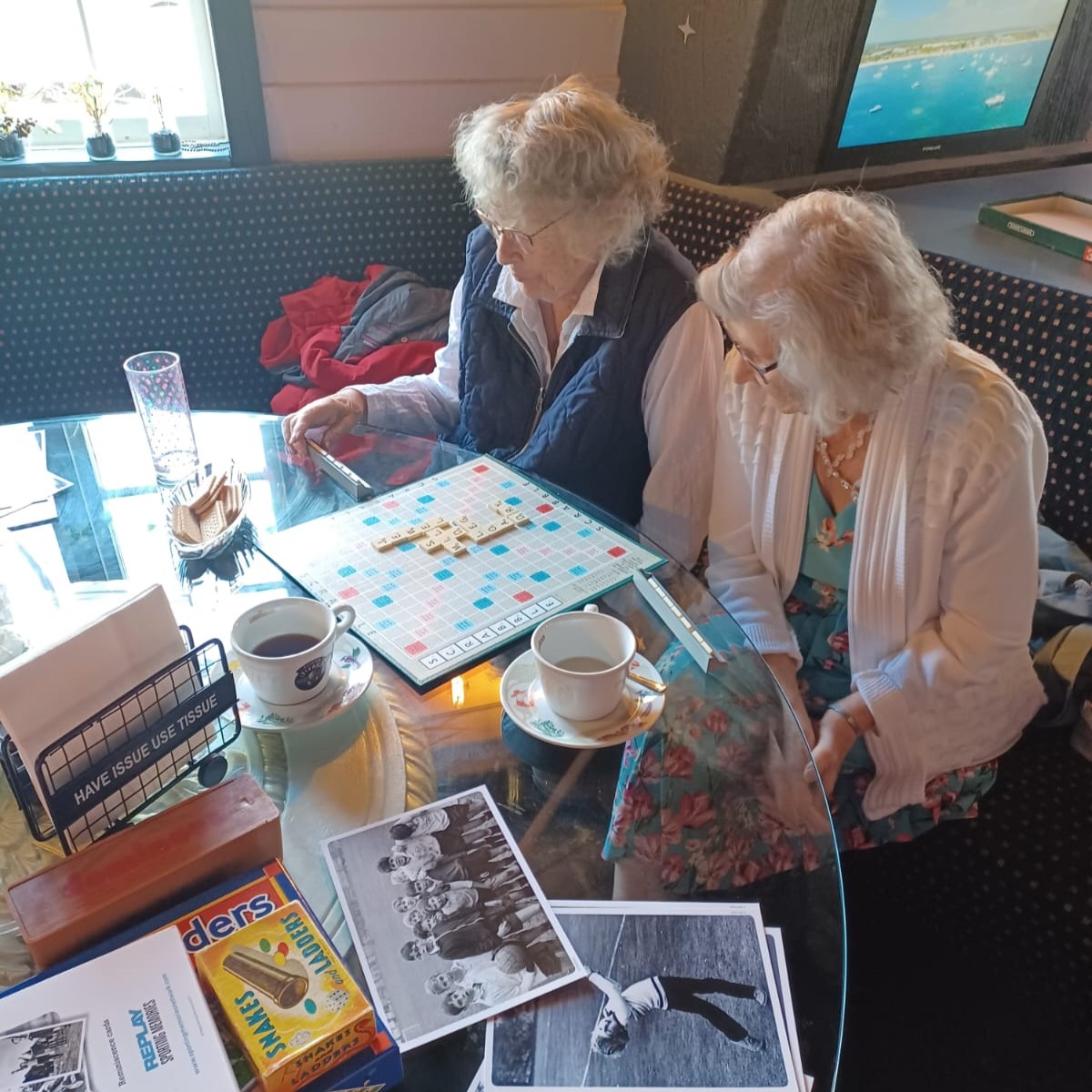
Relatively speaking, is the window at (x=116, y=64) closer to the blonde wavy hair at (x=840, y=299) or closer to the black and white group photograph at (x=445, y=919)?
the blonde wavy hair at (x=840, y=299)

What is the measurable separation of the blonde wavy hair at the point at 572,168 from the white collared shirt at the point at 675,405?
0.09 meters

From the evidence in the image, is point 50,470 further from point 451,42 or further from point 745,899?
point 451,42

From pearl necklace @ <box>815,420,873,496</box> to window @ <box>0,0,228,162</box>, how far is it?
2.02 metres

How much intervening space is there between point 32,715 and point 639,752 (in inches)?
24.2

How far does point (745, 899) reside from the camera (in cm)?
93

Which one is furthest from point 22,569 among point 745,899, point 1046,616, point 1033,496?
point 1046,616

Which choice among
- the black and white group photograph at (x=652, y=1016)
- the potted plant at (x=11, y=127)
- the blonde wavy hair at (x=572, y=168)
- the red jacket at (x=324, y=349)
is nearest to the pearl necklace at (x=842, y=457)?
the blonde wavy hair at (x=572, y=168)

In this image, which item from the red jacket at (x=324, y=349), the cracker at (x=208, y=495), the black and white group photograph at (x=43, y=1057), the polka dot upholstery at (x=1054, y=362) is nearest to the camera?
the black and white group photograph at (x=43, y=1057)

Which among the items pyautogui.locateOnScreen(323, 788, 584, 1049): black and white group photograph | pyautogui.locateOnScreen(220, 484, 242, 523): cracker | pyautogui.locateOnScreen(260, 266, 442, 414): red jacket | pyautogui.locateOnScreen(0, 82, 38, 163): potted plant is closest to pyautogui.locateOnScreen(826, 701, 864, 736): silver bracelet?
pyautogui.locateOnScreen(323, 788, 584, 1049): black and white group photograph

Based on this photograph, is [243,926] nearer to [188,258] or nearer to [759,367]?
[759,367]

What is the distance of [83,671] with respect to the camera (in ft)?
2.94

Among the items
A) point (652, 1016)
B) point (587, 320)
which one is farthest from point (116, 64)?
point (652, 1016)

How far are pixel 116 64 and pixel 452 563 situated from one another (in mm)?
2057

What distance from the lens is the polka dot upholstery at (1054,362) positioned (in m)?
1.72
